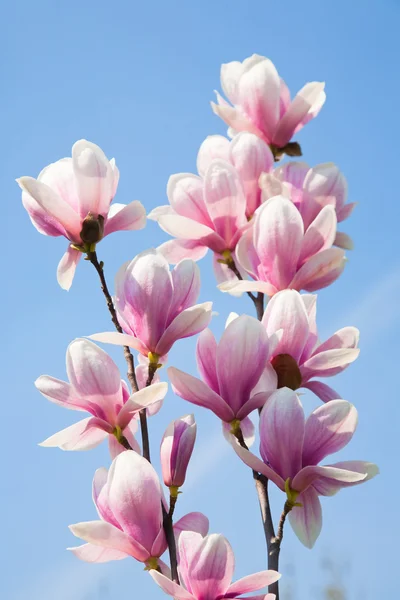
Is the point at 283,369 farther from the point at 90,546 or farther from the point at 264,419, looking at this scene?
the point at 90,546

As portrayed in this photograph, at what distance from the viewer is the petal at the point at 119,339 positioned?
849 millimetres

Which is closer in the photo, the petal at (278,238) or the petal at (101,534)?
the petal at (101,534)

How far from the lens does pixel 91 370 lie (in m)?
0.83

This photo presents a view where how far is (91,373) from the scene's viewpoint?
829 millimetres

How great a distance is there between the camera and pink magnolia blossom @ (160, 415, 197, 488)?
2.76 ft

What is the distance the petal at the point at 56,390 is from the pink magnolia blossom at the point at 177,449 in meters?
0.11

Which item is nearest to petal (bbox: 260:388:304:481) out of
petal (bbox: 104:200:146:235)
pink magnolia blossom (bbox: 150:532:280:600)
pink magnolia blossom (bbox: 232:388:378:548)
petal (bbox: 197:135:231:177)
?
pink magnolia blossom (bbox: 232:388:378:548)

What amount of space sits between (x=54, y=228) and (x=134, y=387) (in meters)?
0.24

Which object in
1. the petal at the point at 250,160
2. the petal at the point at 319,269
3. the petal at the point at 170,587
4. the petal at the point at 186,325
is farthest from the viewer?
the petal at the point at 250,160

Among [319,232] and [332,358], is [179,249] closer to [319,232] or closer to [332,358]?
[319,232]

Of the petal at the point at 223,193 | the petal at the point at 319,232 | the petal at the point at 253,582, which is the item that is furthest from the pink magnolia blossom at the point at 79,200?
the petal at the point at 253,582

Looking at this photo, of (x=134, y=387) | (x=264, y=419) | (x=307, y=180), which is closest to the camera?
(x=264, y=419)

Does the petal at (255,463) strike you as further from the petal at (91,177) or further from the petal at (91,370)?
the petal at (91,177)

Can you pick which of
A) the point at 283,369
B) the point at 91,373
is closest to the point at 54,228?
the point at 91,373
